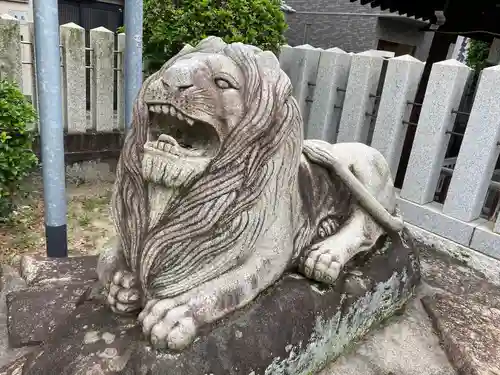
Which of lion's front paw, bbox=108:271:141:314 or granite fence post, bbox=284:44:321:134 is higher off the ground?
granite fence post, bbox=284:44:321:134

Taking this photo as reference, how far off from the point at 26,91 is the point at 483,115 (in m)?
4.37

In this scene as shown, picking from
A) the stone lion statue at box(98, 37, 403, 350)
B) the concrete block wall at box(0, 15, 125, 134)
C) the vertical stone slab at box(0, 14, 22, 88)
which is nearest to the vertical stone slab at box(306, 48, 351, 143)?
the concrete block wall at box(0, 15, 125, 134)

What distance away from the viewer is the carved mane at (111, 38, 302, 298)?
4.94 feet

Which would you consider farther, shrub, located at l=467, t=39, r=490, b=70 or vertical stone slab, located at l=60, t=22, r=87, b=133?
shrub, located at l=467, t=39, r=490, b=70

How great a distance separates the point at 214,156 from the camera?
1498 mm

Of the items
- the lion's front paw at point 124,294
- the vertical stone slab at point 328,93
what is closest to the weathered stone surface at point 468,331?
the lion's front paw at point 124,294

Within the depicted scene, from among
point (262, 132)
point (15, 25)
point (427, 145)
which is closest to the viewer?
point (262, 132)

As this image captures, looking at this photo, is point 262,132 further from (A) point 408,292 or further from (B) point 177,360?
(A) point 408,292

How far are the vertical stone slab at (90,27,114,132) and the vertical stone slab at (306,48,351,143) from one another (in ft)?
7.29

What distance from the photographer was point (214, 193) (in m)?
1.51

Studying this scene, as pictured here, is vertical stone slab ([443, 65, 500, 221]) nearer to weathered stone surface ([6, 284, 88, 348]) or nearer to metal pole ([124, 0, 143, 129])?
metal pole ([124, 0, 143, 129])

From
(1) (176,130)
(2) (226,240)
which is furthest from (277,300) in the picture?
(1) (176,130)

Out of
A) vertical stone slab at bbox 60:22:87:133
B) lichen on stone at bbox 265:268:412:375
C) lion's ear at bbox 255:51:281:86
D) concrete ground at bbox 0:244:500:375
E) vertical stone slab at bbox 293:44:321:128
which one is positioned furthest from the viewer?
vertical stone slab at bbox 293:44:321:128

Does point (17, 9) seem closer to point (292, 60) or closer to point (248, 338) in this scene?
point (292, 60)
